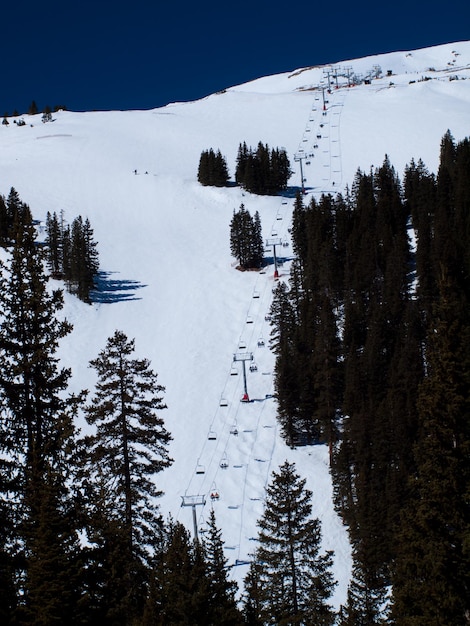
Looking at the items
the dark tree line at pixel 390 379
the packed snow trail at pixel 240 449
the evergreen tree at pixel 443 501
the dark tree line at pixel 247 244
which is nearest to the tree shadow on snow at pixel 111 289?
the dark tree line at pixel 247 244

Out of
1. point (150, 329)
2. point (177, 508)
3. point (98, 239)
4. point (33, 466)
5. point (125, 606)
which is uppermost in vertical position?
point (98, 239)

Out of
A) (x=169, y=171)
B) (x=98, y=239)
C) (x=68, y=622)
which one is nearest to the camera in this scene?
(x=68, y=622)

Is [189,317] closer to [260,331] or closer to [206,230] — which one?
[260,331]

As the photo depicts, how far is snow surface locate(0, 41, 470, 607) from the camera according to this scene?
51.0 meters

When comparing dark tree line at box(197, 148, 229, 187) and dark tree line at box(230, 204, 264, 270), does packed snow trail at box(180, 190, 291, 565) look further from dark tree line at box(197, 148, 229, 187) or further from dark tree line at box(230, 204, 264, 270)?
dark tree line at box(197, 148, 229, 187)

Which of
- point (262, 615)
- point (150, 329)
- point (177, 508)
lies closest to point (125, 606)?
point (262, 615)

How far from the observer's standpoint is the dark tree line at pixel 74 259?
81438mm

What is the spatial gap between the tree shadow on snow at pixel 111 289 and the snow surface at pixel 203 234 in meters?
0.29

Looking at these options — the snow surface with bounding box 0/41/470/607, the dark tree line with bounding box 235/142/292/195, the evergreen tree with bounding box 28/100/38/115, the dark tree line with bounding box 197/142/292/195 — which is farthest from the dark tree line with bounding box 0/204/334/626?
the evergreen tree with bounding box 28/100/38/115

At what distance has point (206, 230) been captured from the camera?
10475 cm

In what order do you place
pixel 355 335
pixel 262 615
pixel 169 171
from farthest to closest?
pixel 169 171 < pixel 355 335 < pixel 262 615

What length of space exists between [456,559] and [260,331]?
57.5 m

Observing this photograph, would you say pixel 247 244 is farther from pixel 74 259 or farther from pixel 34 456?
pixel 34 456

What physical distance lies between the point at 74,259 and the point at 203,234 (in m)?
26.1
